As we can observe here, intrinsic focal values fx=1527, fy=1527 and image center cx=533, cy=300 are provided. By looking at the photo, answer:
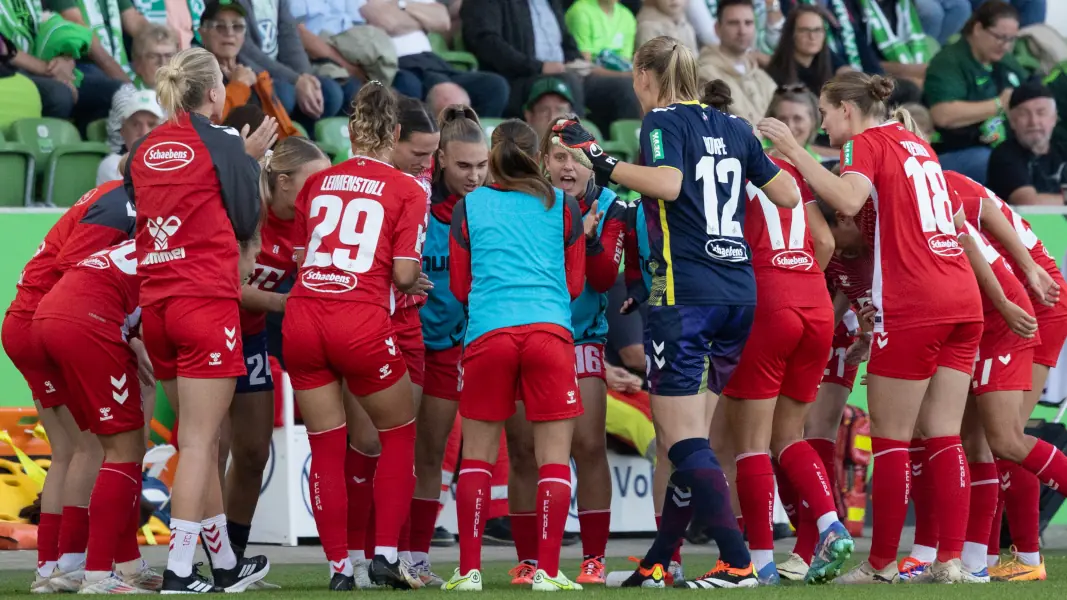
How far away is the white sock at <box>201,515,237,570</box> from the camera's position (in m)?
5.91

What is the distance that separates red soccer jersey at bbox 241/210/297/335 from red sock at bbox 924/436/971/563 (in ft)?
9.21

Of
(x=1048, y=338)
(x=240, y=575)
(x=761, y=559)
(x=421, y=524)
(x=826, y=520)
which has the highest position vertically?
(x=1048, y=338)

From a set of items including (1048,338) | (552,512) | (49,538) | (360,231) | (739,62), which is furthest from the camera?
(739,62)

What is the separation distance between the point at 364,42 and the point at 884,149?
6.34m

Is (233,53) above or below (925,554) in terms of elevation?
above

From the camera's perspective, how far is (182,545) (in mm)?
5570

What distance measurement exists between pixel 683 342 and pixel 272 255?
1943 millimetres

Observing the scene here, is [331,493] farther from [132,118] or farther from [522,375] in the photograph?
[132,118]

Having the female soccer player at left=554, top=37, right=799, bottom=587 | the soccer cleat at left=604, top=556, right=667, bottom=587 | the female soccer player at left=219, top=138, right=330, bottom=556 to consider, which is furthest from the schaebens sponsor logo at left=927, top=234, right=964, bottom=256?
the female soccer player at left=219, top=138, right=330, bottom=556

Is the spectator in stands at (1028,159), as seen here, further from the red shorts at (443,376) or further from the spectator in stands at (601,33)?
the red shorts at (443,376)

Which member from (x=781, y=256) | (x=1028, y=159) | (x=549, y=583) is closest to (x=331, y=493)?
(x=549, y=583)

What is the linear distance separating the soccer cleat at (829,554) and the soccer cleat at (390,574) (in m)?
1.60

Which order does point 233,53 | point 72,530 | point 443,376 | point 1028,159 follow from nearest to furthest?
point 72,530 → point 443,376 → point 233,53 → point 1028,159

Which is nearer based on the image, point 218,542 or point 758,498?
point 218,542
